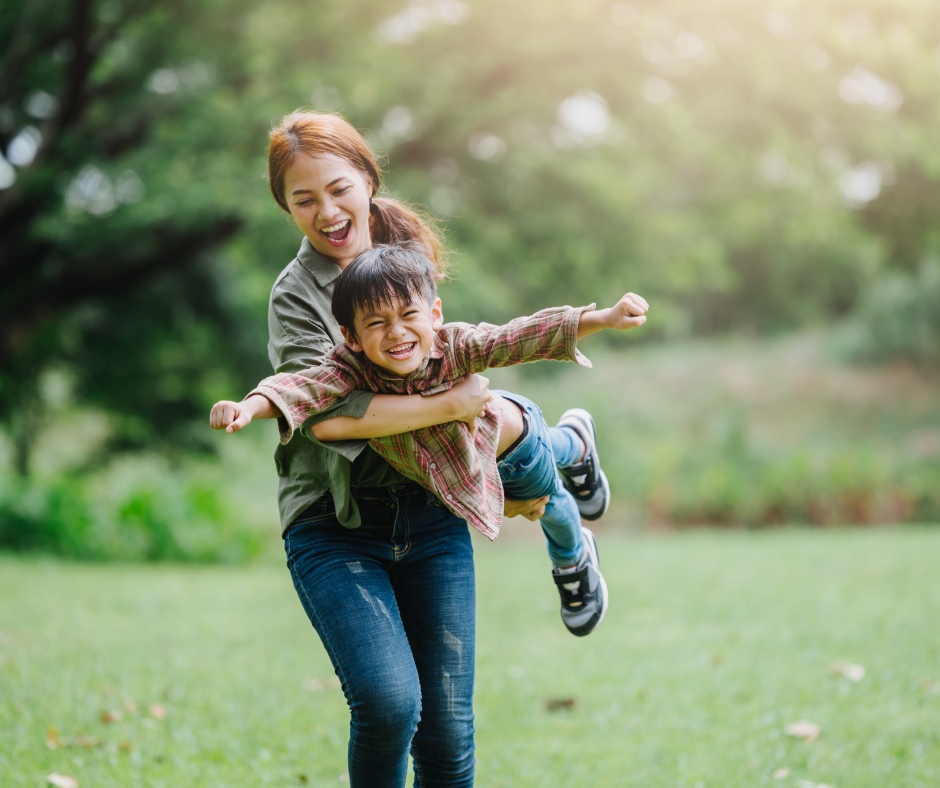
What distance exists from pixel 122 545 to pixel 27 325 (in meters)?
3.13

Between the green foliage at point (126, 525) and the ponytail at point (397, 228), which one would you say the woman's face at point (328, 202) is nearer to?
the ponytail at point (397, 228)

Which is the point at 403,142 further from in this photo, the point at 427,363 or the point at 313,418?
the point at 313,418

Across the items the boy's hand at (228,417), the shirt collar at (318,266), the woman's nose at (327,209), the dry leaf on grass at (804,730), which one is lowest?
the dry leaf on grass at (804,730)

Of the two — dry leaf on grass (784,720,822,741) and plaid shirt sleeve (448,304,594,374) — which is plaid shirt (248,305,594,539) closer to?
plaid shirt sleeve (448,304,594,374)

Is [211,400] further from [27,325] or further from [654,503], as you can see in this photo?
[654,503]

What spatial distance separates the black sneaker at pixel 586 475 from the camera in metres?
3.54

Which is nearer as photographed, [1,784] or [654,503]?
[1,784]

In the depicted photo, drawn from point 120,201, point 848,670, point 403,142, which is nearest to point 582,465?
point 848,670

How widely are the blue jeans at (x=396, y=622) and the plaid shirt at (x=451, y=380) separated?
0.36ft

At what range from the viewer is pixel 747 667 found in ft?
18.7

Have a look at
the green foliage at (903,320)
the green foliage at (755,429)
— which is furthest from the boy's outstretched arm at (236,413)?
the green foliage at (903,320)

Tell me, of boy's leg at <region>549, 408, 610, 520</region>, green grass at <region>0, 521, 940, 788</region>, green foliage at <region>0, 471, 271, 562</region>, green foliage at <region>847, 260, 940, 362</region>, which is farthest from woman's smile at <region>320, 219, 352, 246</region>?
green foliage at <region>847, 260, 940, 362</region>

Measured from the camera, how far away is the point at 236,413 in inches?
84.0

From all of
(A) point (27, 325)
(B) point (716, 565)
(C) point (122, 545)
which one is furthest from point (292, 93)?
(B) point (716, 565)
